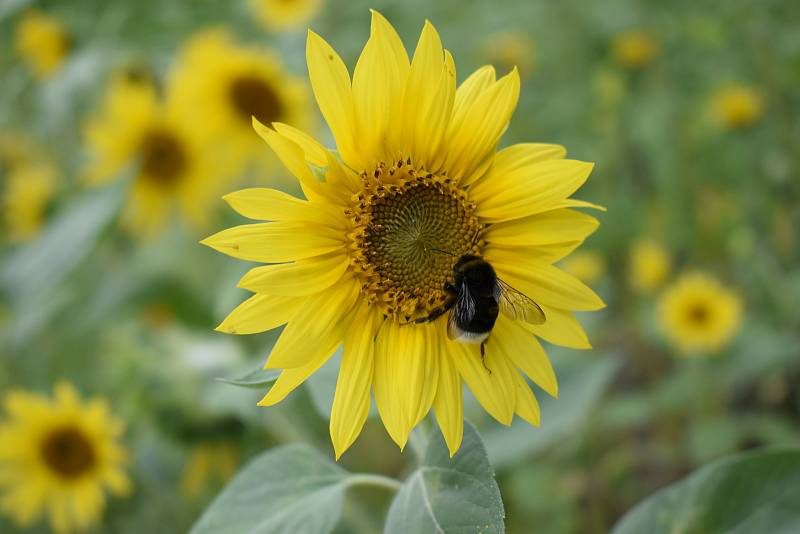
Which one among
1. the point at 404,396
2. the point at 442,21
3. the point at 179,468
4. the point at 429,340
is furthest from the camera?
the point at 442,21

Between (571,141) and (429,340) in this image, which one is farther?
(571,141)

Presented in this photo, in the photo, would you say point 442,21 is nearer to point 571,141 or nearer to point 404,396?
point 571,141

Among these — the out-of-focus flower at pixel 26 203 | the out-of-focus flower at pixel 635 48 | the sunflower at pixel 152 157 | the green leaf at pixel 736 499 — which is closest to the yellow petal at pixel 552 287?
the green leaf at pixel 736 499

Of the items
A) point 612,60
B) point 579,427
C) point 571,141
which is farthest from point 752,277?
point 612,60

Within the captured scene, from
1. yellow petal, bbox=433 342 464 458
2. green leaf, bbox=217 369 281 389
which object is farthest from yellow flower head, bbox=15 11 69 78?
yellow petal, bbox=433 342 464 458

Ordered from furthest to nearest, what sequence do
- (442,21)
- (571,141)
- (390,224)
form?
(442,21), (571,141), (390,224)

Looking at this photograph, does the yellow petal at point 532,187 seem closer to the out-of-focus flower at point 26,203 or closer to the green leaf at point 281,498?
the green leaf at point 281,498

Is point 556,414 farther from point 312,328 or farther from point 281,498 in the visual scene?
point 312,328
